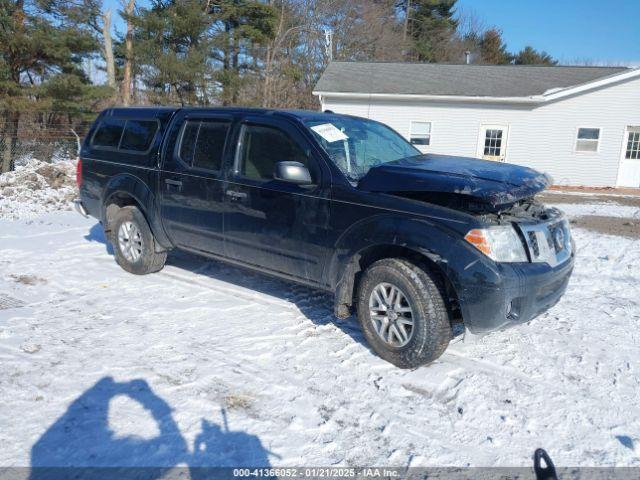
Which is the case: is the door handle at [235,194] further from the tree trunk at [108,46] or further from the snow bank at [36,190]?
the tree trunk at [108,46]

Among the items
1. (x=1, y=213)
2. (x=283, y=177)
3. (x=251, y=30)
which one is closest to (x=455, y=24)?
(x=251, y=30)

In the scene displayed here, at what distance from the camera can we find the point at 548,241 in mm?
3840

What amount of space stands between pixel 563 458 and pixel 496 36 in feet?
162

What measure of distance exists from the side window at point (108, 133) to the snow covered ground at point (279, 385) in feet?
5.73

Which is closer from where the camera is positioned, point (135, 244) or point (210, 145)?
point (210, 145)

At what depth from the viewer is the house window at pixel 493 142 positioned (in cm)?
1884

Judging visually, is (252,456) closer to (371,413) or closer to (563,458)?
(371,413)

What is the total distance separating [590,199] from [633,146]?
5.25 metres

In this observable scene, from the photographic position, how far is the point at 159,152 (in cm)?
540

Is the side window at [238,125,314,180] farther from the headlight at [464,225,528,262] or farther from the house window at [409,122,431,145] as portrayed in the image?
the house window at [409,122,431,145]

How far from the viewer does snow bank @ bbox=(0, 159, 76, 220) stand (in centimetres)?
981

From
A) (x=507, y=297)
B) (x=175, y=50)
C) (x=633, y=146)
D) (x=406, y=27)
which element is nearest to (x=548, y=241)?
(x=507, y=297)

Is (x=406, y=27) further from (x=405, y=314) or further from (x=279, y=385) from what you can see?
(x=279, y=385)

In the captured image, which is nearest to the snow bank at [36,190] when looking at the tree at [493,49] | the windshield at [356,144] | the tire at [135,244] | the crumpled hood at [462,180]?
the tire at [135,244]
